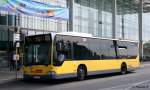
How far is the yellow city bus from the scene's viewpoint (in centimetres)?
2053

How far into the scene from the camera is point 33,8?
2998 centimetres

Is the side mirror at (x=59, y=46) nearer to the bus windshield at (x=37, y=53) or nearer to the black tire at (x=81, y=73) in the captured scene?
the bus windshield at (x=37, y=53)

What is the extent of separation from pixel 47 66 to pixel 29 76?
1.36 metres

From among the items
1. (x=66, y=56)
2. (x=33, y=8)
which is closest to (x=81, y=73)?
(x=66, y=56)

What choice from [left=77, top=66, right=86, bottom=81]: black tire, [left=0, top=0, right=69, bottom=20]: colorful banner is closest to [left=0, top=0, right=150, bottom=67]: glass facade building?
[left=0, top=0, right=69, bottom=20]: colorful banner

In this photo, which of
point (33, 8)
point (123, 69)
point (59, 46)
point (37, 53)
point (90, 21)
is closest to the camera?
point (59, 46)

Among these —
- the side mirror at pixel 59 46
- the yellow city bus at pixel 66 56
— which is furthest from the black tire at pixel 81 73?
the side mirror at pixel 59 46

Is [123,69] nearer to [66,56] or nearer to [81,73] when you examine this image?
[81,73]

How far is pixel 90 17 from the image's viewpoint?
5784 cm

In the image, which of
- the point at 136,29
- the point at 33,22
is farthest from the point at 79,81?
the point at 136,29

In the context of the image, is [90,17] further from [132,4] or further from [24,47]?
[24,47]

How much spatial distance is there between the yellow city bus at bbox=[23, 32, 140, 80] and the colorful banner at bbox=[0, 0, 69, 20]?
585 cm

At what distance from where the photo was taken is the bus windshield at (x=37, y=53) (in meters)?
20.6

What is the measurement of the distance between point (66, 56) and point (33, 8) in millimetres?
9699
